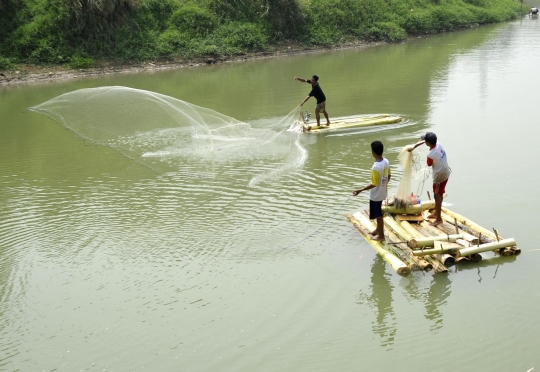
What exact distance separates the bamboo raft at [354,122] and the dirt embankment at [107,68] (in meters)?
13.0

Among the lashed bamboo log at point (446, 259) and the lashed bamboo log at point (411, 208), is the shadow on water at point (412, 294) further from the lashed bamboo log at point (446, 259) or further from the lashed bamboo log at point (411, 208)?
the lashed bamboo log at point (411, 208)

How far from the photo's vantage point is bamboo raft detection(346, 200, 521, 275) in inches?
245

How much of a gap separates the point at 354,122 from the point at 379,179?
617cm

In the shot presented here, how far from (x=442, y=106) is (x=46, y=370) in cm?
1175

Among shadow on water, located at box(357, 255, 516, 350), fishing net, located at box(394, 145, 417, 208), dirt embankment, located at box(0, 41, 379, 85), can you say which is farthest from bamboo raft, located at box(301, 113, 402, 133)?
dirt embankment, located at box(0, 41, 379, 85)

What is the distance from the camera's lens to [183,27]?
26391mm

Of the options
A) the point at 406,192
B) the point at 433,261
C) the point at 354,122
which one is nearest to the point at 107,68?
the point at 354,122

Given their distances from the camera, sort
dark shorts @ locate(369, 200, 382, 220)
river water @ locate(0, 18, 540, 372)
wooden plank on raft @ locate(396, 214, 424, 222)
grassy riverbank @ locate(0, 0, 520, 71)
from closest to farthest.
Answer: river water @ locate(0, 18, 540, 372), dark shorts @ locate(369, 200, 382, 220), wooden plank on raft @ locate(396, 214, 424, 222), grassy riverbank @ locate(0, 0, 520, 71)

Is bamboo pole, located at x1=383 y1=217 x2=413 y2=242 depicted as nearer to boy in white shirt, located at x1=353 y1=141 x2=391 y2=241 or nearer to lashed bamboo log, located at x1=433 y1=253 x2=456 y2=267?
boy in white shirt, located at x1=353 y1=141 x2=391 y2=241

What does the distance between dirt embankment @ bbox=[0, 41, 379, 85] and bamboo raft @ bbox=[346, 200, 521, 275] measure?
1819 centimetres

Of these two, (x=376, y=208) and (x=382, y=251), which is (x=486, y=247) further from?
(x=376, y=208)

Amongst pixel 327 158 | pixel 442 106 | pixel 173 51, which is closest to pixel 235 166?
pixel 327 158

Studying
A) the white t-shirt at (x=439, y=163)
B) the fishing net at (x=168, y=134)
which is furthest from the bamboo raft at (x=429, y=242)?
the fishing net at (x=168, y=134)

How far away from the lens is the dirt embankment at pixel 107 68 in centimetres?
Answer: 2189
